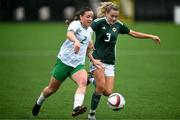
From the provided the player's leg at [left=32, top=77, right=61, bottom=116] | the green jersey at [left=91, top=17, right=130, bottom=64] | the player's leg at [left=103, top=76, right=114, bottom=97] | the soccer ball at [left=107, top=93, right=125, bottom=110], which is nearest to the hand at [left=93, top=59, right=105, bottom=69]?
the green jersey at [left=91, top=17, right=130, bottom=64]

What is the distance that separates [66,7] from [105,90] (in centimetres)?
2918

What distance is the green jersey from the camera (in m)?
12.0

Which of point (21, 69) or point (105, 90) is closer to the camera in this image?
point (105, 90)

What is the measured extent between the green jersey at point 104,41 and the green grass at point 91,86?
3.54ft

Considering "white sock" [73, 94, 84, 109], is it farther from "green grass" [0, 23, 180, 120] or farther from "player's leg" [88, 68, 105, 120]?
"green grass" [0, 23, 180, 120]

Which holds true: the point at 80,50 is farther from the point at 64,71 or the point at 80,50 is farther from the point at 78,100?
the point at 78,100

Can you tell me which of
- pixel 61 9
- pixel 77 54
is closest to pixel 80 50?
pixel 77 54

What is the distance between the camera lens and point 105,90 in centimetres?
1198

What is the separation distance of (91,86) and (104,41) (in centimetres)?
461

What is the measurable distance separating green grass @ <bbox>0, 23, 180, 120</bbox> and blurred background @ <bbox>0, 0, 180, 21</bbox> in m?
5.75

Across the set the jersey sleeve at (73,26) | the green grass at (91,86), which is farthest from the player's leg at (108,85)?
the jersey sleeve at (73,26)

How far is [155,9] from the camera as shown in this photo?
40250mm

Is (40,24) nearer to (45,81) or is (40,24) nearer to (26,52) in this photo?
(26,52)

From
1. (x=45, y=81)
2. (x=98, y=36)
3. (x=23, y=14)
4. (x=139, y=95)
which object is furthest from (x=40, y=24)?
(x=98, y=36)
